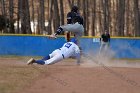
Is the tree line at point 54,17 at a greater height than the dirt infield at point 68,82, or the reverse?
the tree line at point 54,17

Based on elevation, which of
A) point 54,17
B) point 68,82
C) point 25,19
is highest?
point 54,17

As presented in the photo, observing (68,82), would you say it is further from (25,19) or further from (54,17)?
(54,17)

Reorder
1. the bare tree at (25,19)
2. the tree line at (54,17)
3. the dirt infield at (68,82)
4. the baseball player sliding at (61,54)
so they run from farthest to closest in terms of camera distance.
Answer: the tree line at (54,17) < the bare tree at (25,19) < the baseball player sliding at (61,54) < the dirt infield at (68,82)

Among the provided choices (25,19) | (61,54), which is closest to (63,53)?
(61,54)

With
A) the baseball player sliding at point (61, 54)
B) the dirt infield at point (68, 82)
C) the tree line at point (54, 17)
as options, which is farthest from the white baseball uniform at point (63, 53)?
the tree line at point (54, 17)

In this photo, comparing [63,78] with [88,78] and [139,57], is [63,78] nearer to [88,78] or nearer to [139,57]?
[88,78]

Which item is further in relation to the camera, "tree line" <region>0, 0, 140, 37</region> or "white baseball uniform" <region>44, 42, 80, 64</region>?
"tree line" <region>0, 0, 140, 37</region>

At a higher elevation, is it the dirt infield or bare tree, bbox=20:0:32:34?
bare tree, bbox=20:0:32:34

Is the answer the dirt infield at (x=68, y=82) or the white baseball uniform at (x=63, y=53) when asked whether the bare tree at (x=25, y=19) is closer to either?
the dirt infield at (x=68, y=82)

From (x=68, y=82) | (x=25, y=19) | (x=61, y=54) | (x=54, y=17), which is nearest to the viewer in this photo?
(x=68, y=82)

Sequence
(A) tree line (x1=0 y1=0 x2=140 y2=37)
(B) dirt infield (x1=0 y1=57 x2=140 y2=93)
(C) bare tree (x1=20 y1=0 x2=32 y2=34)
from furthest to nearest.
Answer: (A) tree line (x1=0 y1=0 x2=140 y2=37) → (C) bare tree (x1=20 y1=0 x2=32 y2=34) → (B) dirt infield (x1=0 y1=57 x2=140 y2=93)

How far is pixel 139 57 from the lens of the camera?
30.5 m

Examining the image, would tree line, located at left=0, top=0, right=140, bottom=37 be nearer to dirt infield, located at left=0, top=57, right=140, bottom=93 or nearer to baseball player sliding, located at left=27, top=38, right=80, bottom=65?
dirt infield, located at left=0, top=57, right=140, bottom=93

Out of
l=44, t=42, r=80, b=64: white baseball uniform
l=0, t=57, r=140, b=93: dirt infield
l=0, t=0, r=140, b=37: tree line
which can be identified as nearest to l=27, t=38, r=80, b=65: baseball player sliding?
l=44, t=42, r=80, b=64: white baseball uniform
